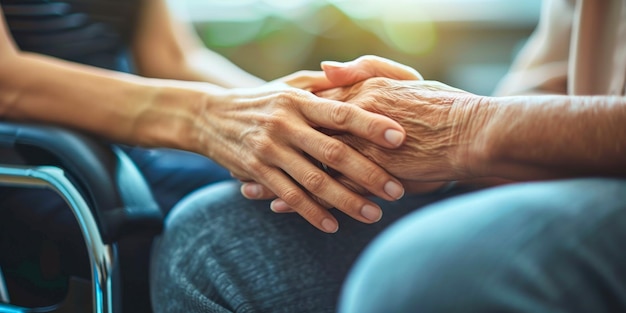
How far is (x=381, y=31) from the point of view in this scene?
285 cm

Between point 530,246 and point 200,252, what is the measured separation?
0.57 metres

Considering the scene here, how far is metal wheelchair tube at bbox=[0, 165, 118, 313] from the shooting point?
74cm

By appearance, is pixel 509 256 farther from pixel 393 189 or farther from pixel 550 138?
pixel 393 189

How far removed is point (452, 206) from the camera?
48 cm

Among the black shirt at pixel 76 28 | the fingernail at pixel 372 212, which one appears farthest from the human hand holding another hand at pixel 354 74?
the black shirt at pixel 76 28

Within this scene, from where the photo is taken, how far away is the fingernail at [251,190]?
0.88m

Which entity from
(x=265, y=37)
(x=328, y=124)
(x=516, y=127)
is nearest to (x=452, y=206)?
(x=516, y=127)

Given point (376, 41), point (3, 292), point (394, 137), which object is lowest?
point (376, 41)

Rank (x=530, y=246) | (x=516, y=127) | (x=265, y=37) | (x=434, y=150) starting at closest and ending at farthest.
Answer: (x=530, y=246), (x=516, y=127), (x=434, y=150), (x=265, y=37)

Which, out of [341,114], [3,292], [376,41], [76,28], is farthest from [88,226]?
[376,41]

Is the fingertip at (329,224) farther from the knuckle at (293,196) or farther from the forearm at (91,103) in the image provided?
the forearm at (91,103)

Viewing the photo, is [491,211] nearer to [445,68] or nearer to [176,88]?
[176,88]

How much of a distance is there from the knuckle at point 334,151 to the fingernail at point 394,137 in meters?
0.06

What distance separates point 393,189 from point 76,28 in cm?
75
